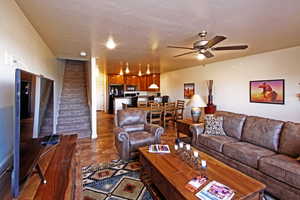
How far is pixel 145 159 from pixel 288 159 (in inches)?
75.9

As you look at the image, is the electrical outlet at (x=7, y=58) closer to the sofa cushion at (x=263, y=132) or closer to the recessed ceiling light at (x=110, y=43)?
the recessed ceiling light at (x=110, y=43)

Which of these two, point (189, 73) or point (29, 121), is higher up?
point (189, 73)

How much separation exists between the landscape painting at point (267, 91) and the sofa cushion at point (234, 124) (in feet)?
4.85

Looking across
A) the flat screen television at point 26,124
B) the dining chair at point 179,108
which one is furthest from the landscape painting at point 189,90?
the flat screen television at point 26,124

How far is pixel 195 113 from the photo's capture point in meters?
4.01

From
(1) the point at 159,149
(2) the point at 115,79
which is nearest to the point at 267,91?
(1) the point at 159,149

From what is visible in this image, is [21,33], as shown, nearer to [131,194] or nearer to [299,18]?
[131,194]

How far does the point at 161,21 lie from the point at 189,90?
4.87m

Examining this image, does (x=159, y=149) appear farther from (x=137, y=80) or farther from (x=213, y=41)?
(x=137, y=80)

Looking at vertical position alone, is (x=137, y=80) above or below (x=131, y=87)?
above

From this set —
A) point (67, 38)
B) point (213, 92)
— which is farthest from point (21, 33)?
point (213, 92)

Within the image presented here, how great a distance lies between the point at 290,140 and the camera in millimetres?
2375

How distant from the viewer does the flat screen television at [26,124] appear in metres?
0.94

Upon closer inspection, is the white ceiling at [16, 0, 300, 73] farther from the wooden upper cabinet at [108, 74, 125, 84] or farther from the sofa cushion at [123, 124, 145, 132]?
the wooden upper cabinet at [108, 74, 125, 84]
